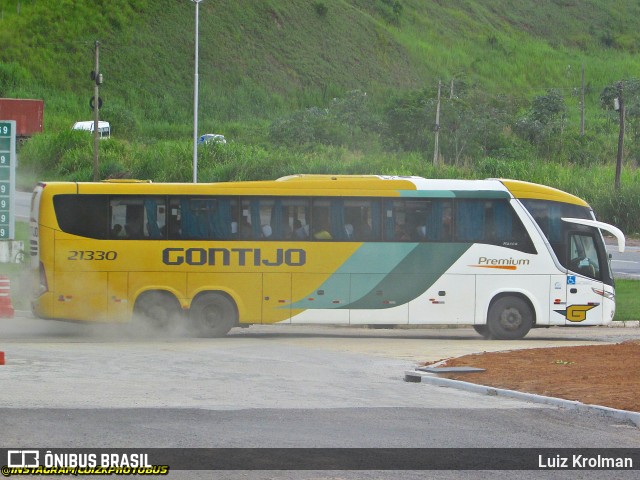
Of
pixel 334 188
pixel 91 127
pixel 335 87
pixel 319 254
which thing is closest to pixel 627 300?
pixel 334 188

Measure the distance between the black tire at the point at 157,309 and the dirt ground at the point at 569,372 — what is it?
7338mm

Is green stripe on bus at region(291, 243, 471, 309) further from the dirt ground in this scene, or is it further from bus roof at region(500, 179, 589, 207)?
the dirt ground

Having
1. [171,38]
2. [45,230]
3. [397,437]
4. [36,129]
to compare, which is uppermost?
[171,38]

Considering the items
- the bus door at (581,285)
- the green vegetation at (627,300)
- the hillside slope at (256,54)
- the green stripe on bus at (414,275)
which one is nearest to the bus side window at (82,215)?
the green stripe on bus at (414,275)

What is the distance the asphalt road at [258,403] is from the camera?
36.8 feet

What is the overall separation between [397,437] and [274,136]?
226 ft

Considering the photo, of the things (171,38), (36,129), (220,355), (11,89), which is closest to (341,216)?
(220,355)

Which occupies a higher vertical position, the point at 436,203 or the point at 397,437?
the point at 436,203

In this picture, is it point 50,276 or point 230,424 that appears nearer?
point 230,424

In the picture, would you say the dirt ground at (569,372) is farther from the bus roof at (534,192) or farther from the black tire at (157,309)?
the black tire at (157,309)

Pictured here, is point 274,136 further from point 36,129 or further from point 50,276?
point 50,276

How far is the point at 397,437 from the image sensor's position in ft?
37.7

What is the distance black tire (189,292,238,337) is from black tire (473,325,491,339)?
547 centimetres

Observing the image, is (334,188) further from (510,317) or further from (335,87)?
(335,87)
